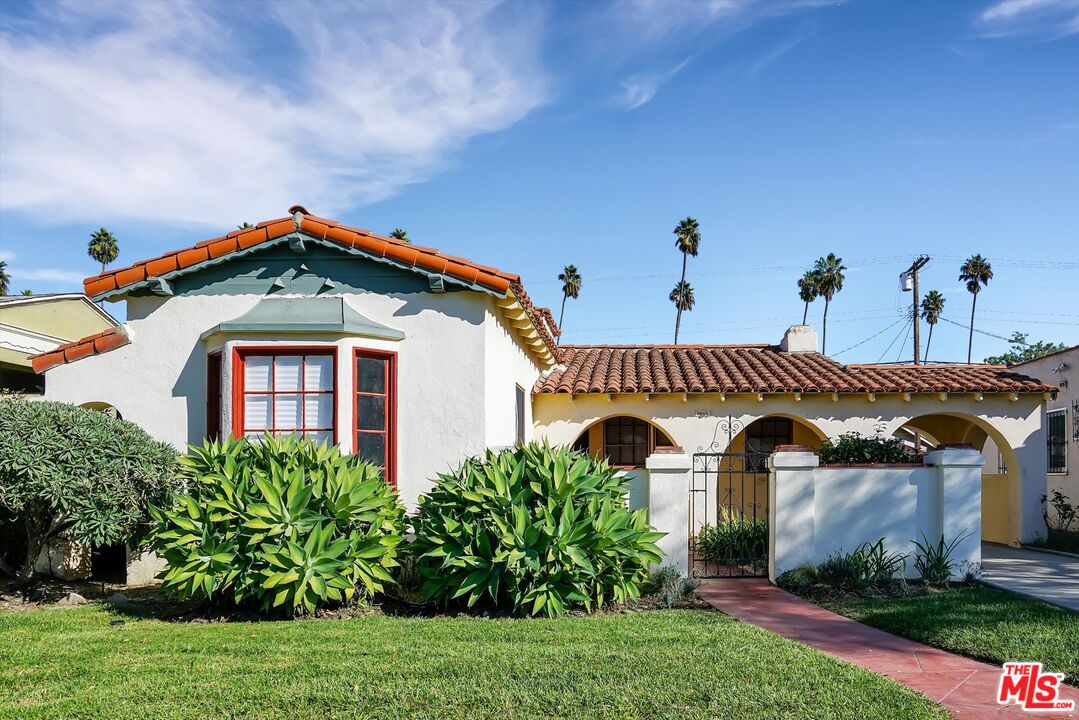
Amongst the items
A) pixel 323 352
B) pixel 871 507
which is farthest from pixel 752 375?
pixel 323 352

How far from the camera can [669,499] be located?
397 inches

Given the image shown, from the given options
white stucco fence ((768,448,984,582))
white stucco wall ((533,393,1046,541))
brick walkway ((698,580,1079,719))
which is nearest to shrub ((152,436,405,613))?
brick walkway ((698,580,1079,719))

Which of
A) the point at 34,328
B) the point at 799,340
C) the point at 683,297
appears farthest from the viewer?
the point at 683,297

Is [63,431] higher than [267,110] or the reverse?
the reverse

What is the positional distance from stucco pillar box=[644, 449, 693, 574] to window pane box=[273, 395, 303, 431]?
4492 millimetres

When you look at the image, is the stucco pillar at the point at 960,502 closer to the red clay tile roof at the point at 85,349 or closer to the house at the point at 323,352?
the house at the point at 323,352

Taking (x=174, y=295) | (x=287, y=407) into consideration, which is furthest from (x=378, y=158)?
(x=287, y=407)

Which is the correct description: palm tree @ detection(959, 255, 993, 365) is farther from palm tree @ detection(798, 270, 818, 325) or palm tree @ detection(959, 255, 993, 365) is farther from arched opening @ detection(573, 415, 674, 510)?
arched opening @ detection(573, 415, 674, 510)

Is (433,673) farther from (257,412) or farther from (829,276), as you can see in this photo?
(829,276)

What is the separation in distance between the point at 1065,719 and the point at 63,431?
9478mm

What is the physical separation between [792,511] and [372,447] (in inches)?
216

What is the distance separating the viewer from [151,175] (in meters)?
13.7

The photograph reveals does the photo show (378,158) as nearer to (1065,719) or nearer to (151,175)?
(151,175)

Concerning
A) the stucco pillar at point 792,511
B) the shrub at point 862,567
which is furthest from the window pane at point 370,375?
the shrub at point 862,567
